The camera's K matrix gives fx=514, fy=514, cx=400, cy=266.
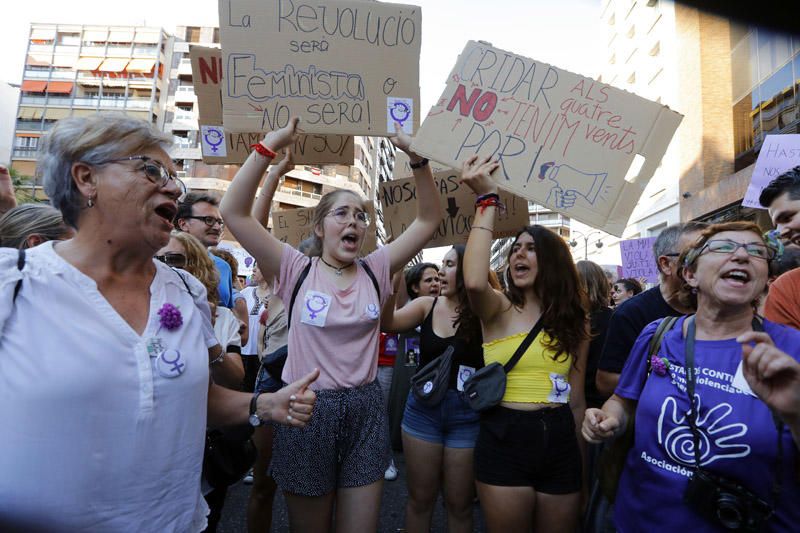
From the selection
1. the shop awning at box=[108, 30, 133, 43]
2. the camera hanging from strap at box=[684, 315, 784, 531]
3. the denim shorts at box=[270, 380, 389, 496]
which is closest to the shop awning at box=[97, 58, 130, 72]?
the shop awning at box=[108, 30, 133, 43]

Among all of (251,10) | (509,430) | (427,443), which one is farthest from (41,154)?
(427,443)

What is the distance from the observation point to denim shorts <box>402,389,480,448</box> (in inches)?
111

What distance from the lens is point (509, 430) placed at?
2332 millimetres

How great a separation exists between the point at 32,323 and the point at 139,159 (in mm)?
527

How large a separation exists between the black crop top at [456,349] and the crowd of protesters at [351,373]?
1 centimetres

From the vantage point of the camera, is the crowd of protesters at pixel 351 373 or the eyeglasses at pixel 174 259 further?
the eyeglasses at pixel 174 259

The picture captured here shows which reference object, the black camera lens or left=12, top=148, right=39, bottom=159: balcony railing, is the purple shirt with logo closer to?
the black camera lens

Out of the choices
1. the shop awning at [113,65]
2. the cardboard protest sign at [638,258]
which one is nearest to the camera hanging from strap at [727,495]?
the cardboard protest sign at [638,258]

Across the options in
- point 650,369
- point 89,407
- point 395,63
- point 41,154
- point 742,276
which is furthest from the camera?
point 395,63

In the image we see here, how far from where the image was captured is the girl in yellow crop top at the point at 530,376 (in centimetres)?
227

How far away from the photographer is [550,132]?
Answer: 8.09ft

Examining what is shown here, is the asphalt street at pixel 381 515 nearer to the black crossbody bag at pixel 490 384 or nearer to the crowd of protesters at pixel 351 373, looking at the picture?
the crowd of protesters at pixel 351 373

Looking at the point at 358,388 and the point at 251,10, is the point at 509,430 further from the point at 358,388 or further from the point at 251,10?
the point at 251,10

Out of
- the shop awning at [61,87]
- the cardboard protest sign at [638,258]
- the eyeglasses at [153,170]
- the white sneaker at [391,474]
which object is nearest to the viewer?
the eyeglasses at [153,170]
